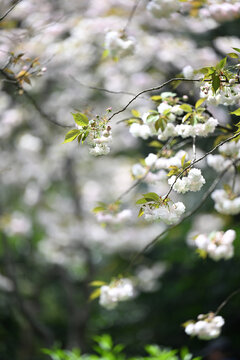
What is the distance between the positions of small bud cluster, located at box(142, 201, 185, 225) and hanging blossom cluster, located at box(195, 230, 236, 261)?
556 mm

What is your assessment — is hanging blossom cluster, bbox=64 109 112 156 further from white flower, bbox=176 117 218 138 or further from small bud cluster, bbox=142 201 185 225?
white flower, bbox=176 117 218 138

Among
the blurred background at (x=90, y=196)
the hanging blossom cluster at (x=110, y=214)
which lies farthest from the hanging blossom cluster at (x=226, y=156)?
the blurred background at (x=90, y=196)

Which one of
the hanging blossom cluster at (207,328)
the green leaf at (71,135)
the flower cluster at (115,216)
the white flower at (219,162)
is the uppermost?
the green leaf at (71,135)

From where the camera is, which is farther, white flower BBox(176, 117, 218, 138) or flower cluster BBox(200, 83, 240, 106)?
white flower BBox(176, 117, 218, 138)

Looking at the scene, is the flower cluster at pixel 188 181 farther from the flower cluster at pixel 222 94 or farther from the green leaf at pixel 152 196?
the flower cluster at pixel 222 94

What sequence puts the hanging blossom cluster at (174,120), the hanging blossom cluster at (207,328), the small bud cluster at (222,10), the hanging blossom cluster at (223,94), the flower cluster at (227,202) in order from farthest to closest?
the small bud cluster at (222,10) → the flower cluster at (227,202) → the hanging blossom cluster at (207,328) → the hanging blossom cluster at (174,120) → the hanging blossom cluster at (223,94)

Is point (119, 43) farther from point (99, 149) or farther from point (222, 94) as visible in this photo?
point (99, 149)

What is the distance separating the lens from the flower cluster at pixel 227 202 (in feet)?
6.48

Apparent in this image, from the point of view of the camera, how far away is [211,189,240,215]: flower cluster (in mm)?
1977

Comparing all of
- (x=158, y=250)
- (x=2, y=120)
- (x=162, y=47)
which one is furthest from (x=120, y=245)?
(x=162, y=47)

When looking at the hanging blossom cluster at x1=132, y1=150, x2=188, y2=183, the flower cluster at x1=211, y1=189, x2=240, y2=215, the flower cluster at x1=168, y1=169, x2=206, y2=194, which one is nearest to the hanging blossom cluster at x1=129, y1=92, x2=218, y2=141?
the hanging blossom cluster at x1=132, y1=150, x2=188, y2=183

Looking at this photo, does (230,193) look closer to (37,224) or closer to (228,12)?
(228,12)

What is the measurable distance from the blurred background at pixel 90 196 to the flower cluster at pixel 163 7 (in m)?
1.04

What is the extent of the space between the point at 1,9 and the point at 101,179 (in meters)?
4.24
